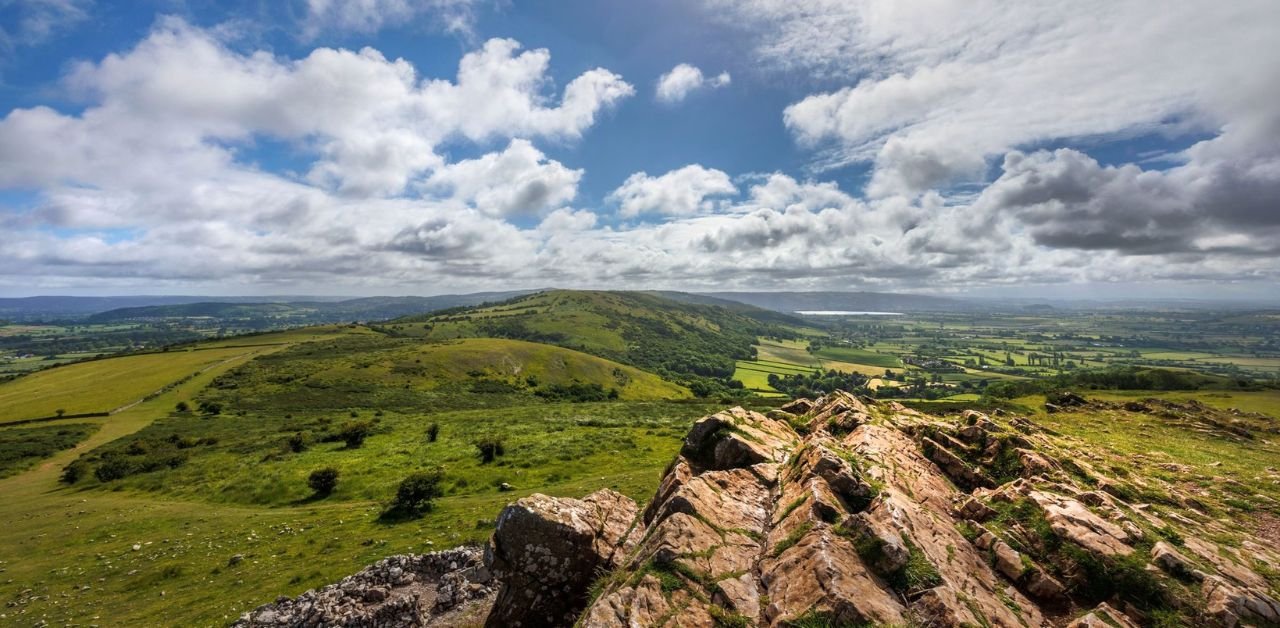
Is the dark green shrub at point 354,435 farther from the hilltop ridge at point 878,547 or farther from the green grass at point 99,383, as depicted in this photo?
the green grass at point 99,383

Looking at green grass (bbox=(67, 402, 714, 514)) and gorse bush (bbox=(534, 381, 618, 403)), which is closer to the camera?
green grass (bbox=(67, 402, 714, 514))

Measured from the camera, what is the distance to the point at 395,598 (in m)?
22.3

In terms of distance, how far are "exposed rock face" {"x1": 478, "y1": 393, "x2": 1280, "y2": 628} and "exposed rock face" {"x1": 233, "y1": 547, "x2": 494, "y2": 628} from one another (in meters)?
7.00

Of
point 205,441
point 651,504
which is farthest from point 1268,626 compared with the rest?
point 205,441

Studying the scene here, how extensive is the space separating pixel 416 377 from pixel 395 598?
121 meters

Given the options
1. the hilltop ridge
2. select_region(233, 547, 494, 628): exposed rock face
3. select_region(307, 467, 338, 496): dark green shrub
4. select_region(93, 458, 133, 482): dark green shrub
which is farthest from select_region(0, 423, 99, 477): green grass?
the hilltop ridge

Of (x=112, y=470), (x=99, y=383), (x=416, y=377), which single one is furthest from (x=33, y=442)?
(x=416, y=377)

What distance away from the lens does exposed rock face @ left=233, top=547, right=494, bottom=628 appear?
21.0 metres

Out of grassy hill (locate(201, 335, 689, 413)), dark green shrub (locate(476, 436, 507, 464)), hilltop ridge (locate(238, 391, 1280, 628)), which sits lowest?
grassy hill (locate(201, 335, 689, 413))


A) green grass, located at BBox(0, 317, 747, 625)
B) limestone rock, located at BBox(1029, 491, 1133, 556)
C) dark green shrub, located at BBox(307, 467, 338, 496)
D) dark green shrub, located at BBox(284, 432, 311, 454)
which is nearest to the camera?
limestone rock, located at BBox(1029, 491, 1133, 556)

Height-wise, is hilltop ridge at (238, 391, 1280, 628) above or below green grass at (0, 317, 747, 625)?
above

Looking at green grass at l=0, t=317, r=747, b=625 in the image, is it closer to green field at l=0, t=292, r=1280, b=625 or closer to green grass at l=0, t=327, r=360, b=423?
green field at l=0, t=292, r=1280, b=625

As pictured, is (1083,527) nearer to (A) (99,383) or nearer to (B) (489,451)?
(B) (489,451)

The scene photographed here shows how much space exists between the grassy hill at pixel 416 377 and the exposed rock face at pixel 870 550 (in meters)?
94.8
